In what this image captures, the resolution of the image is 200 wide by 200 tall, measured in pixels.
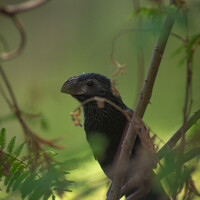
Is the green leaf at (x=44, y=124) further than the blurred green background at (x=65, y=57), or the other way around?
the blurred green background at (x=65, y=57)

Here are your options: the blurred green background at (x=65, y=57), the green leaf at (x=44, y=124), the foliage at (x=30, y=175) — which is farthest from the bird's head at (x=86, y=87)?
the blurred green background at (x=65, y=57)

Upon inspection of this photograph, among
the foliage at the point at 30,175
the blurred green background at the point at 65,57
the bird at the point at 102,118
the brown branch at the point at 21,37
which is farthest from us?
the blurred green background at the point at 65,57

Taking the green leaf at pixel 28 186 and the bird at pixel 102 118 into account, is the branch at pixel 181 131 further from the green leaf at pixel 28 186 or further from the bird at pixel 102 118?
the bird at pixel 102 118

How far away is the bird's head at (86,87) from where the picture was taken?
125 inches

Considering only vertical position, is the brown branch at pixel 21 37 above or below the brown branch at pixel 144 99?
above

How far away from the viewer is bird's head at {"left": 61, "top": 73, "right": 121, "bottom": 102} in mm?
3168

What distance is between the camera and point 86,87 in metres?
3.20

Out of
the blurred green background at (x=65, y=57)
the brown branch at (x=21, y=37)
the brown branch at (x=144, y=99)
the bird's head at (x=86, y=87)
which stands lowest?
the brown branch at (x=144, y=99)

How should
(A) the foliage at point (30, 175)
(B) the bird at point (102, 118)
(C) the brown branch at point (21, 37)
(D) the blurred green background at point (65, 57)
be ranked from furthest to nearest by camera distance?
(D) the blurred green background at point (65, 57) → (B) the bird at point (102, 118) → (C) the brown branch at point (21, 37) → (A) the foliage at point (30, 175)

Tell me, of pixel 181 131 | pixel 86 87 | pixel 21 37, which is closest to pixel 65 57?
pixel 86 87

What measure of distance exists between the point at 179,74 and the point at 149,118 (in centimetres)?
136

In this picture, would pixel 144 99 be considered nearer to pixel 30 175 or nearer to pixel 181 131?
pixel 181 131

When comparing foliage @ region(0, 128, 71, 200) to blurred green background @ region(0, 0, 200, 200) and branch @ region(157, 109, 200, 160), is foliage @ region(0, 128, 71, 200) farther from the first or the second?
blurred green background @ region(0, 0, 200, 200)

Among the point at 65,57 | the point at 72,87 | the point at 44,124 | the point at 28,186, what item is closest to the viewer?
the point at 28,186
